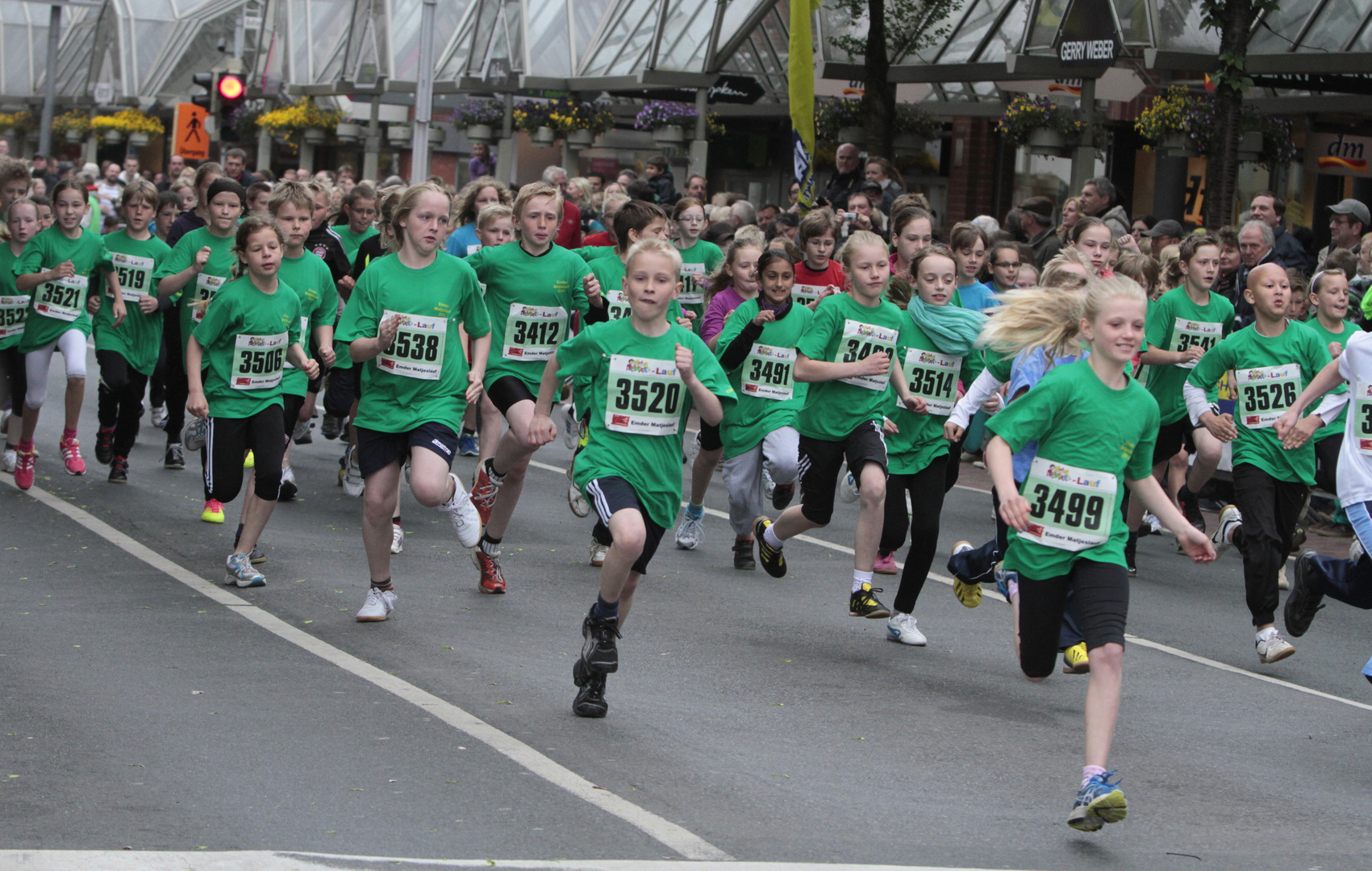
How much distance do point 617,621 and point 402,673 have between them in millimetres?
997

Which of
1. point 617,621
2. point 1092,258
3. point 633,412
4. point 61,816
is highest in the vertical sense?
point 1092,258

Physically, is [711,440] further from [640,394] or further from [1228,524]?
[640,394]

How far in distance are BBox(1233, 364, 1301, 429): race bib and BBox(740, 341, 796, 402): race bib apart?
7.73 feet

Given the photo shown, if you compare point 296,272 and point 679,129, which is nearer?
point 296,272

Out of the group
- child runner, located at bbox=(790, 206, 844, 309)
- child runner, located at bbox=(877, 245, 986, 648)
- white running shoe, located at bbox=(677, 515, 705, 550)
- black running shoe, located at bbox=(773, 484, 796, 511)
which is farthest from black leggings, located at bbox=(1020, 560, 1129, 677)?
child runner, located at bbox=(790, 206, 844, 309)

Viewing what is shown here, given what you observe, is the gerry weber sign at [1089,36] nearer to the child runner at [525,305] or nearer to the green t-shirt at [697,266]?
the green t-shirt at [697,266]

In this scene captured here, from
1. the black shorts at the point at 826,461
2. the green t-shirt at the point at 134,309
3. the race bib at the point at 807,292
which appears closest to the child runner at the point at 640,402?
the black shorts at the point at 826,461

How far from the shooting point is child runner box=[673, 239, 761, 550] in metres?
10.2

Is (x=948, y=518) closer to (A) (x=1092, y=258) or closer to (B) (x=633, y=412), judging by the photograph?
(A) (x=1092, y=258)

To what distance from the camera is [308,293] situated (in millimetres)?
9484

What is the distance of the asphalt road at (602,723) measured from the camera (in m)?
5.07

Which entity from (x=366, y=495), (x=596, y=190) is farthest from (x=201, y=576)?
(x=596, y=190)

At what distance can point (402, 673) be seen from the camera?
6.86m

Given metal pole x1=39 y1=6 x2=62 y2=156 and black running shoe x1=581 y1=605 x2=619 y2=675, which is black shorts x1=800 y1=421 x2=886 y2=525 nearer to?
black running shoe x1=581 y1=605 x2=619 y2=675
